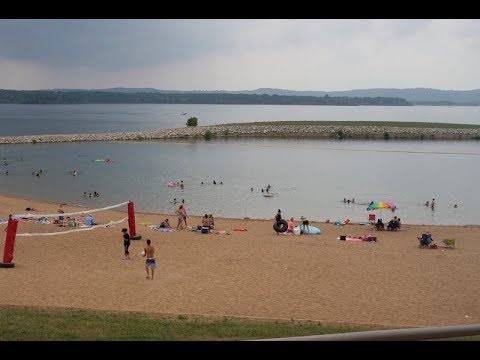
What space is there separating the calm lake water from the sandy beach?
9279mm

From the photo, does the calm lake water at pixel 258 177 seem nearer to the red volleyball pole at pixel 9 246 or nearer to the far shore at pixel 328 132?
the red volleyball pole at pixel 9 246

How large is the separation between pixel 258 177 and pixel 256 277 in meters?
33.1

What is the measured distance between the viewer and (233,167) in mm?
55406

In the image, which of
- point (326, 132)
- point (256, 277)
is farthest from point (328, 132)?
point (256, 277)

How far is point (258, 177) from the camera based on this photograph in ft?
160

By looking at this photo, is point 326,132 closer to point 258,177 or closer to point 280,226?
point 258,177

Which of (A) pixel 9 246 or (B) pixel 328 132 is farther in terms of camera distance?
(B) pixel 328 132

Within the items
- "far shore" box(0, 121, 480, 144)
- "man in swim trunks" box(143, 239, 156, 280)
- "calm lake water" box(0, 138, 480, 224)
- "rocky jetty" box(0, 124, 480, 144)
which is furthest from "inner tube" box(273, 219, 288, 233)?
"rocky jetty" box(0, 124, 480, 144)

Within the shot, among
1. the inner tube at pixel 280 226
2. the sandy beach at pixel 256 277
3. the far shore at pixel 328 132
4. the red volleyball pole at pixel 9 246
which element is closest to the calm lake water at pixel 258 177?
the inner tube at pixel 280 226

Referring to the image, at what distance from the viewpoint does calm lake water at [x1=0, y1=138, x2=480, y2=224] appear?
34.7m

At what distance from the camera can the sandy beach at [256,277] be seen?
41.7ft

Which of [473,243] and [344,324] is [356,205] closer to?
[473,243]

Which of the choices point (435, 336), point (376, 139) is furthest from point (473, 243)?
point (376, 139)
